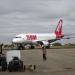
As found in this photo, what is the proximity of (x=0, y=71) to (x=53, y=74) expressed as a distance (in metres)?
3.69

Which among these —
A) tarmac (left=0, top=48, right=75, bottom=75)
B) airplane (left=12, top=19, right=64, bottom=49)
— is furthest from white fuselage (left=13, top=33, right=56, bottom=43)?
tarmac (left=0, top=48, right=75, bottom=75)

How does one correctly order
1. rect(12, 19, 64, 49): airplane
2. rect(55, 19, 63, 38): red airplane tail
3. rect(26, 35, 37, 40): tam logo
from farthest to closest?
rect(55, 19, 63, 38): red airplane tail < rect(26, 35, 37, 40): tam logo < rect(12, 19, 64, 49): airplane

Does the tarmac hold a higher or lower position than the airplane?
lower

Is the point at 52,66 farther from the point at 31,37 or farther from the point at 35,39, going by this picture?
the point at 35,39

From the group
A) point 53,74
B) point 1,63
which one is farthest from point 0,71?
point 53,74

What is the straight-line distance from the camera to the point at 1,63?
19734 mm

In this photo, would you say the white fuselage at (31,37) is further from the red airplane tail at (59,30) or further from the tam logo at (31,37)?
the red airplane tail at (59,30)

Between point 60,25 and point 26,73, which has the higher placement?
point 60,25

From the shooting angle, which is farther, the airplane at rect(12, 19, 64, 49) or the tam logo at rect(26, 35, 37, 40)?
the tam logo at rect(26, 35, 37, 40)

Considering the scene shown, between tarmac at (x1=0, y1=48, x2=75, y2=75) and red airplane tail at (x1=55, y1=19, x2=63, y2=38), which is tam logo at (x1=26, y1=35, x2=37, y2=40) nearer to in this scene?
red airplane tail at (x1=55, y1=19, x2=63, y2=38)

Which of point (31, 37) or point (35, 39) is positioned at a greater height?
point (31, 37)

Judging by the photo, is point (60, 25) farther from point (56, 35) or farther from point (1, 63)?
point (1, 63)

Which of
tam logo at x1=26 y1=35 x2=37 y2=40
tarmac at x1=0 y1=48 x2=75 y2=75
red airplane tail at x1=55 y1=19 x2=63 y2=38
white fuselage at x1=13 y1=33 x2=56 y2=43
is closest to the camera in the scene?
tarmac at x1=0 y1=48 x2=75 y2=75

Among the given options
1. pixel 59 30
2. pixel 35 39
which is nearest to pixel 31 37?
pixel 35 39
